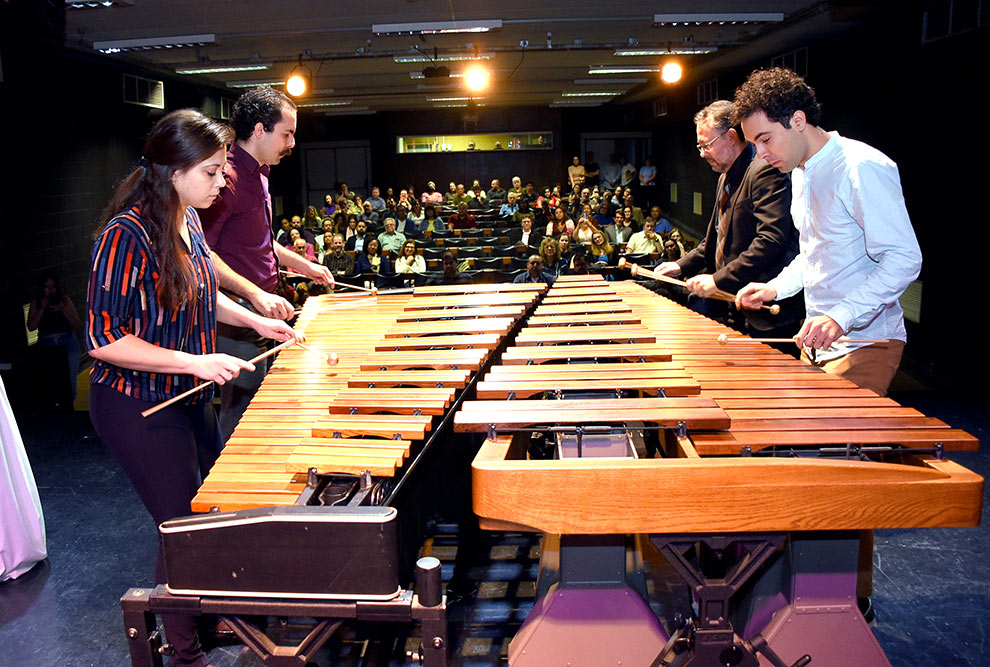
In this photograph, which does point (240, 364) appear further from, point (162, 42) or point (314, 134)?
point (314, 134)

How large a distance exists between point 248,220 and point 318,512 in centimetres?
197

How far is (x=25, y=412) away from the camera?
19.1 ft

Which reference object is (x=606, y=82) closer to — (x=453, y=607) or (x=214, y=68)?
(x=214, y=68)

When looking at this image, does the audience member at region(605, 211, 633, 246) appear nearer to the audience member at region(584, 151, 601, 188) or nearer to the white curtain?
the audience member at region(584, 151, 601, 188)

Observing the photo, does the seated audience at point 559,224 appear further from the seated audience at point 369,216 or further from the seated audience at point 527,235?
the seated audience at point 369,216

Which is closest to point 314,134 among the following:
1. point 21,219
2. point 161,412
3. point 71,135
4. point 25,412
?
point 71,135

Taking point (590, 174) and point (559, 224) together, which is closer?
point (559, 224)

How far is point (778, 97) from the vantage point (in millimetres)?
2611

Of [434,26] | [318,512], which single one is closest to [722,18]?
[434,26]

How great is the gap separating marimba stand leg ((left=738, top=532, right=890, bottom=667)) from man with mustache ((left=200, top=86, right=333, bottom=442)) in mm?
2092

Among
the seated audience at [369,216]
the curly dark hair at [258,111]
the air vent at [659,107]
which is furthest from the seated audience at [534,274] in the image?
the air vent at [659,107]

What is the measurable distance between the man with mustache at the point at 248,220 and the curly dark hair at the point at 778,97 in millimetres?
1792

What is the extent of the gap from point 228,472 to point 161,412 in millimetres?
311

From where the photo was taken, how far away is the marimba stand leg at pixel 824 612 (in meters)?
2.07
